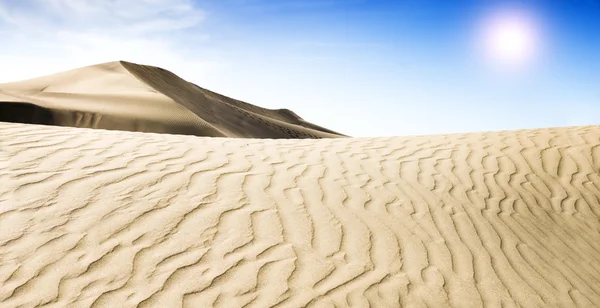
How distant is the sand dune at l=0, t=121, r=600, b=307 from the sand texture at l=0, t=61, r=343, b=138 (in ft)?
40.0

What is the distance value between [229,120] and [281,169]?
24.3 m

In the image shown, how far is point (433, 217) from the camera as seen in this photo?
4.00 m

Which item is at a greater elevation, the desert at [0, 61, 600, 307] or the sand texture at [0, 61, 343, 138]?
the desert at [0, 61, 600, 307]

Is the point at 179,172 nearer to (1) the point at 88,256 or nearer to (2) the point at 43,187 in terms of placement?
(2) the point at 43,187

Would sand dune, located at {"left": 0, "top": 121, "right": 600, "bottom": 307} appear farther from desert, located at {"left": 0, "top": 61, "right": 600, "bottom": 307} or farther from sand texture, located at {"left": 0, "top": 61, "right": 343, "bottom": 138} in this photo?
sand texture, located at {"left": 0, "top": 61, "right": 343, "bottom": 138}

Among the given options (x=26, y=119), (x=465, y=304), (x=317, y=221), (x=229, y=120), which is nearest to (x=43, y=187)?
(x=317, y=221)

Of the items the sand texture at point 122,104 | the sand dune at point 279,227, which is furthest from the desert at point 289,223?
the sand texture at point 122,104

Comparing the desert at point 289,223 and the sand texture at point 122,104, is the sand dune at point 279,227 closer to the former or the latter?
the desert at point 289,223

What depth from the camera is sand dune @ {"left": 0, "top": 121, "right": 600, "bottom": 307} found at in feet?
8.84

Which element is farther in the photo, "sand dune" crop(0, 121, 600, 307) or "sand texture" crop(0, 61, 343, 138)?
"sand texture" crop(0, 61, 343, 138)

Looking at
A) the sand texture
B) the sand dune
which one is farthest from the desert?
the sand texture

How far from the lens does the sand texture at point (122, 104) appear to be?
645 inches

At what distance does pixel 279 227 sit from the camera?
3.43 m

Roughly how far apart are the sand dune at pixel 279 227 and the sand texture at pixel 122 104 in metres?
12.2
